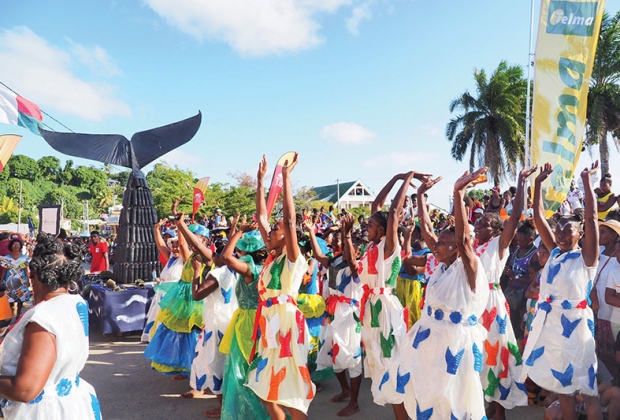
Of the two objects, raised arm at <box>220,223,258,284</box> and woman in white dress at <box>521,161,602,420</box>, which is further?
raised arm at <box>220,223,258,284</box>

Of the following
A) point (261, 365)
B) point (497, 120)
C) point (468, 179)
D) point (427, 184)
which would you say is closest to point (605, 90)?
point (497, 120)

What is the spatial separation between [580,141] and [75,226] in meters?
56.5

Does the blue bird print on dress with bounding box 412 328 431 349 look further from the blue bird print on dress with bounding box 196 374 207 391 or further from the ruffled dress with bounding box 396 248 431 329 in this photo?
the blue bird print on dress with bounding box 196 374 207 391

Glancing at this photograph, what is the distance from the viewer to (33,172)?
260ft

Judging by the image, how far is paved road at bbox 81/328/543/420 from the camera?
444 cm

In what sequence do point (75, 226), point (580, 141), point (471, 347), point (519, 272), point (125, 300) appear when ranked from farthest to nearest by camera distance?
point (75, 226)
point (125, 300)
point (580, 141)
point (519, 272)
point (471, 347)

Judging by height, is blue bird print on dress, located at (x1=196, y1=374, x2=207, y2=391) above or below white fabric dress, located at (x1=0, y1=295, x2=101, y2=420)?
below

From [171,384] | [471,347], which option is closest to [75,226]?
[171,384]

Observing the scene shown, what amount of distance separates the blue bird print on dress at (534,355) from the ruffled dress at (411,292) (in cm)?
169

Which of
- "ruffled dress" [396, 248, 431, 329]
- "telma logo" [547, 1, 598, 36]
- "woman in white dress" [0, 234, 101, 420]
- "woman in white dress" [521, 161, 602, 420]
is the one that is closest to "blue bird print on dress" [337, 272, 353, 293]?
"ruffled dress" [396, 248, 431, 329]

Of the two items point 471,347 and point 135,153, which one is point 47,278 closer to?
point 471,347

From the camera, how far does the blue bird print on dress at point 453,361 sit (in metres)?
2.88

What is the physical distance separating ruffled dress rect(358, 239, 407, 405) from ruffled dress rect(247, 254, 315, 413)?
2.89ft

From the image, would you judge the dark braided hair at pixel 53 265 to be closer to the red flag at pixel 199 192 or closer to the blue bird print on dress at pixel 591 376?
the blue bird print on dress at pixel 591 376
